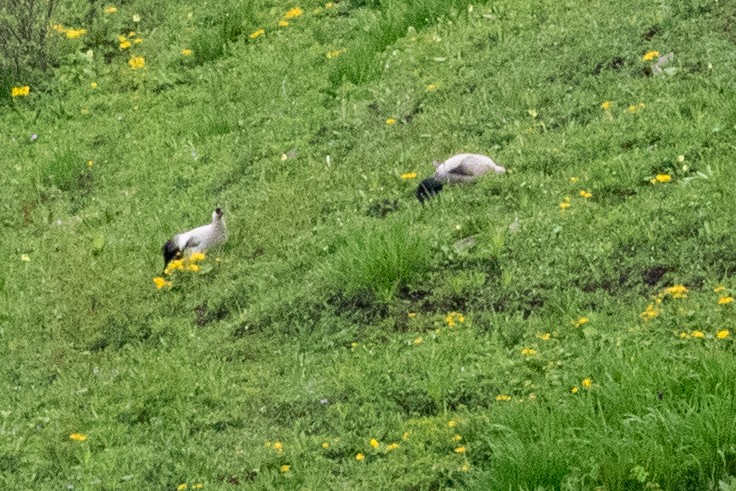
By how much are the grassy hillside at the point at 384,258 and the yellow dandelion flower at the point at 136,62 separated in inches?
1.0

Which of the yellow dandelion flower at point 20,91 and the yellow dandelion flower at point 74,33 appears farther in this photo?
the yellow dandelion flower at point 74,33

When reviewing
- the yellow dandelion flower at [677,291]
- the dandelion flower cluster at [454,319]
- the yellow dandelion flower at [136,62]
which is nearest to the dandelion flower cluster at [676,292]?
the yellow dandelion flower at [677,291]

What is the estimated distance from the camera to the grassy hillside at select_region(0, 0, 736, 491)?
21.8ft

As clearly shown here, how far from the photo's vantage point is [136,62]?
13414 millimetres

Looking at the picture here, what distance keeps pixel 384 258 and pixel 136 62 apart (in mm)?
6083

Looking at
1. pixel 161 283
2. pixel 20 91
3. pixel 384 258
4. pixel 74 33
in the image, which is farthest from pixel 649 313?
pixel 74 33

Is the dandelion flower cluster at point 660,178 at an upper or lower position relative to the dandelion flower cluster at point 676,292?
lower

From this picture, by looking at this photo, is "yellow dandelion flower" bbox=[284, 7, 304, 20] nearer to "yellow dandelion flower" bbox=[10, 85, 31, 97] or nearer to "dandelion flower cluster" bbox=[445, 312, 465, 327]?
"yellow dandelion flower" bbox=[10, 85, 31, 97]

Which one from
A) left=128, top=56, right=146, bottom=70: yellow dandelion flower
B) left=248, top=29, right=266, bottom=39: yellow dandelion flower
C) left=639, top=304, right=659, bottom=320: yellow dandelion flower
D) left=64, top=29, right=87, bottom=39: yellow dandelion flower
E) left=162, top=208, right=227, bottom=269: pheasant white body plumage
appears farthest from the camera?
left=64, top=29, right=87, bottom=39: yellow dandelion flower

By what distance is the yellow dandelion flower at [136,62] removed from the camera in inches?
526

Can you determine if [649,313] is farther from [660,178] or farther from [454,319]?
[660,178]

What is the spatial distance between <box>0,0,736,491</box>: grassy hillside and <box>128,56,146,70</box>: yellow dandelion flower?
0.03m

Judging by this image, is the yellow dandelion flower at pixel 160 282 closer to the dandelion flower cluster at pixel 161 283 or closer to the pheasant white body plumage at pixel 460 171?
the dandelion flower cluster at pixel 161 283

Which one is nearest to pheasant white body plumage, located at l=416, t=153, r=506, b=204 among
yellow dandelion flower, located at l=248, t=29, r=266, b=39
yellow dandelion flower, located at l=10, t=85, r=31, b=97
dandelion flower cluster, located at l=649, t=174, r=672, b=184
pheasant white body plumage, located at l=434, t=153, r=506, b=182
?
pheasant white body plumage, located at l=434, t=153, r=506, b=182
